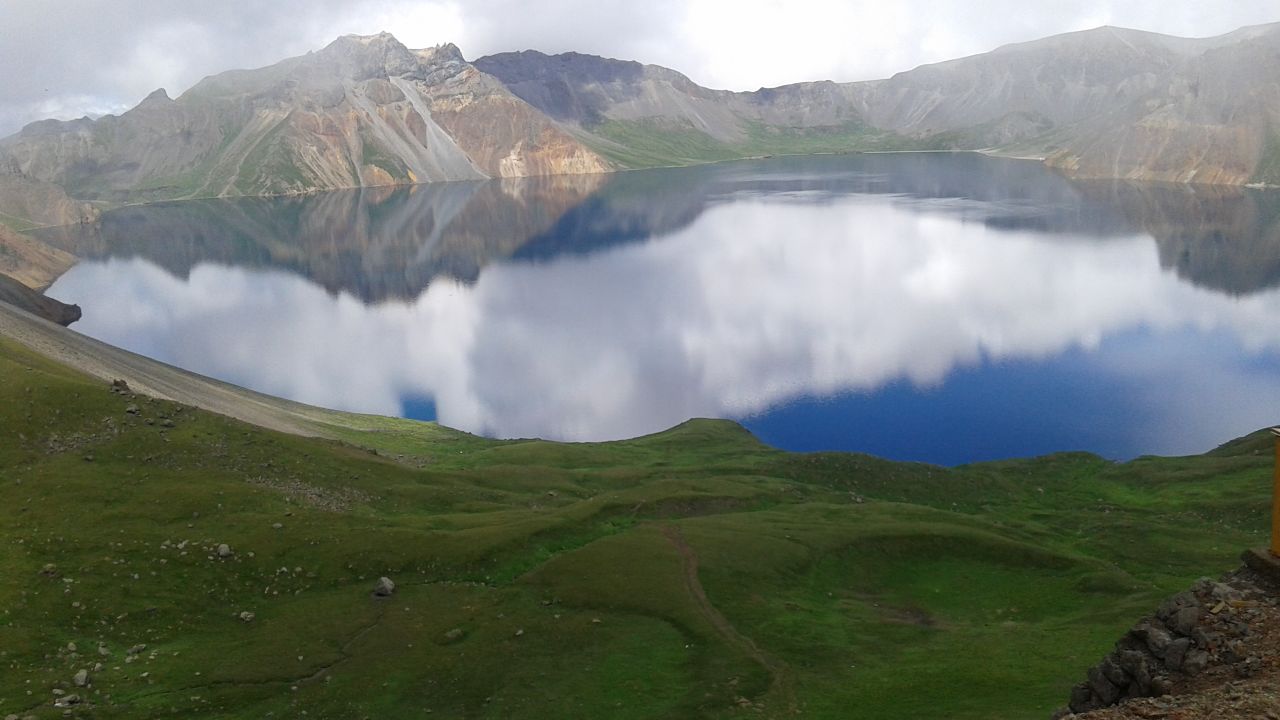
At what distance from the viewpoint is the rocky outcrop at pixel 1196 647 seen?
58.5 ft

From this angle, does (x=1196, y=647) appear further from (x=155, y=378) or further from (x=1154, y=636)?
(x=155, y=378)

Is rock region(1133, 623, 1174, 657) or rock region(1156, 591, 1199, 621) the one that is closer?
rock region(1133, 623, 1174, 657)

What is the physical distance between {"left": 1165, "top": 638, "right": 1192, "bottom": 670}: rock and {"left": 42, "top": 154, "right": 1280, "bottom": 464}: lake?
63246 mm

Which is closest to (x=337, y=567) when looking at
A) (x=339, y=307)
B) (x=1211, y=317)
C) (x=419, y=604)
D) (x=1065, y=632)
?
(x=419, y=604)

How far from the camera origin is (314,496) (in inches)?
1725

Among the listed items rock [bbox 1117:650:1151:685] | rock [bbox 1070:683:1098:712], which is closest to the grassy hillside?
rock [bbox 1070:683:1098:712]

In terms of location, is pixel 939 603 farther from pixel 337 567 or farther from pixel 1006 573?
pixel 337 567

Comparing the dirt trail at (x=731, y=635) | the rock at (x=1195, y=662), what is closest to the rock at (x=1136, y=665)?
the rock at (x=1195, y=662)

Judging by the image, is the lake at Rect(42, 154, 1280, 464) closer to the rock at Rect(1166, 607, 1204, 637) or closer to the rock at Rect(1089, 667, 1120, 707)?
the rock at Rect(1089, 667, 1120, 707)

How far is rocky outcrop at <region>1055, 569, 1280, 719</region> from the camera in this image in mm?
17844

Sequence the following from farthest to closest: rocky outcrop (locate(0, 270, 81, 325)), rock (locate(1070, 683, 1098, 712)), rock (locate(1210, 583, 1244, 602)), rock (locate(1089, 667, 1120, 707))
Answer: rocky outcrop (locate(0, 270, 81, 325))
rock (locate(1070, 683, 1098, 712))
rock (locate(1089, 667, 1120, 707))
rock (locate(1210, 583, 1244, 602))

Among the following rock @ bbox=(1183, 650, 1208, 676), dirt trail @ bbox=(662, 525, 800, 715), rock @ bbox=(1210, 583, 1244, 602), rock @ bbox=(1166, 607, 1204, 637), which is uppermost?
rock @ bbox=(1210, 583, 1244, 602)

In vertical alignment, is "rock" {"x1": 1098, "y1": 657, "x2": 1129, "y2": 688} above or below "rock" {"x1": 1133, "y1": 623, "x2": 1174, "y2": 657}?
below

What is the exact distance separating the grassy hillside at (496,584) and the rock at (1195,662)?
9.03 metres
